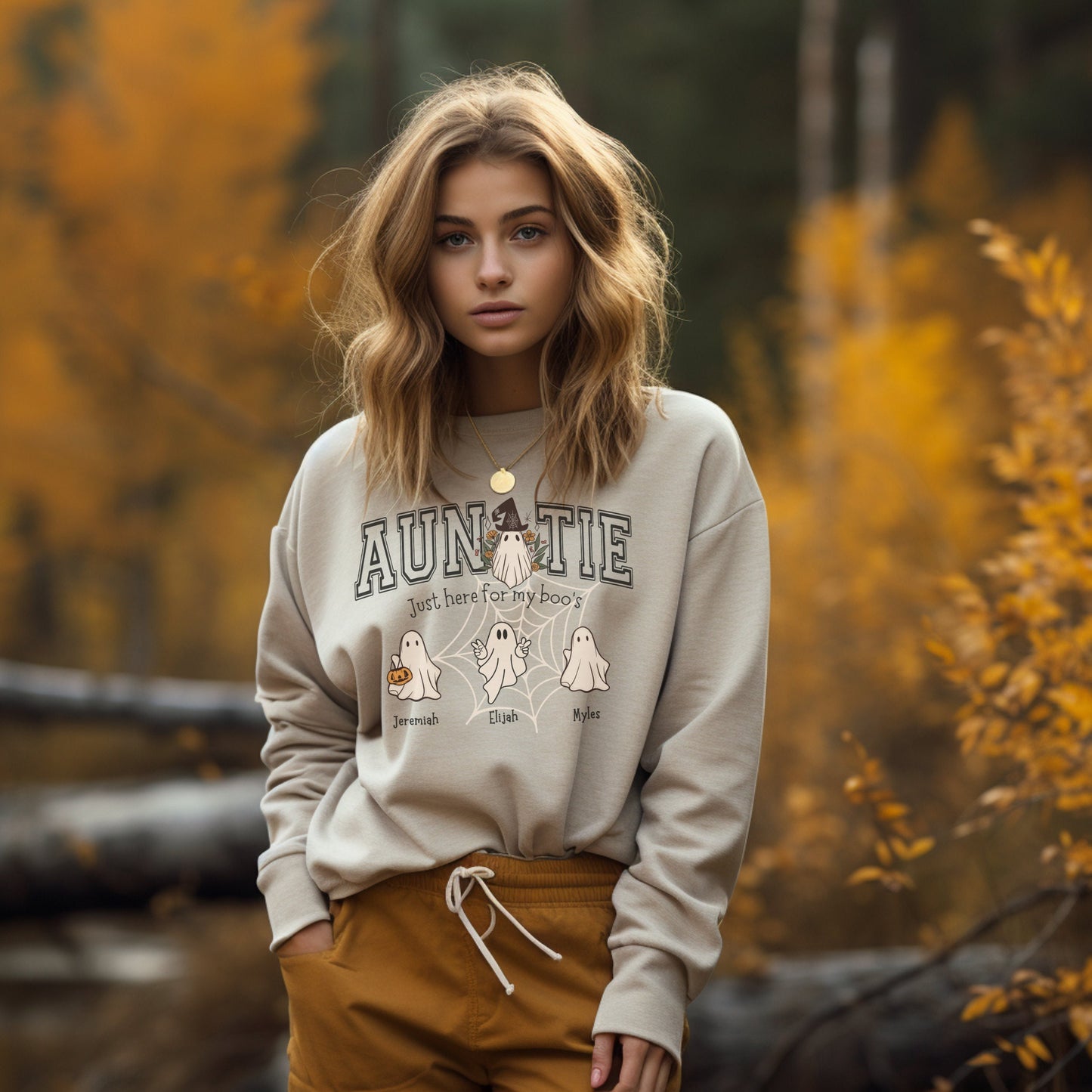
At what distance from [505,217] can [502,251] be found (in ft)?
0.13

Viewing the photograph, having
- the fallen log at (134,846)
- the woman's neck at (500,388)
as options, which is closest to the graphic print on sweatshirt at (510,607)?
the woman's neck at (500,388)

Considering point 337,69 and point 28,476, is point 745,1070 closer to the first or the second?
point 28,476

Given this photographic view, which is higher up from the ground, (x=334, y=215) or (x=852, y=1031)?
(x=334, y=215)

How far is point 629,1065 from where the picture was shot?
1.31 meters

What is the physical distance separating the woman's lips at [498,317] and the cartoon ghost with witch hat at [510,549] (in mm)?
218

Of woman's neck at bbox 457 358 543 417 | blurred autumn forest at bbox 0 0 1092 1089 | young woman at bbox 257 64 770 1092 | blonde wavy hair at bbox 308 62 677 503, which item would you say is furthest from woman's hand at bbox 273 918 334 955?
blurred autumn forest at bbox 0 0 1092 1089

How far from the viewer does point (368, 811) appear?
1.49 metres

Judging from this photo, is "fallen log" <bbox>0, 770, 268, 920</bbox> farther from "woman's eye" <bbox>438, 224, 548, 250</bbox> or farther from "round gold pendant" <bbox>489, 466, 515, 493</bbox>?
"woman's eye" <bbox>438, 224, 548, 250</bbox>

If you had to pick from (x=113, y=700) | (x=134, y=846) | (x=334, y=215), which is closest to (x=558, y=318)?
(x=134, y=846)

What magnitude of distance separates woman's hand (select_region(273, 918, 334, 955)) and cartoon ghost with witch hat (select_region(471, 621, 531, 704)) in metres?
0.36

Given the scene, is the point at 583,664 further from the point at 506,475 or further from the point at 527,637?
the point at 506,475

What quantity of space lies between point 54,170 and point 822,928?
10.7 m

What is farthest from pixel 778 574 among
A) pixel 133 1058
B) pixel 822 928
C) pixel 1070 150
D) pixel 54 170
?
pixel 54 170

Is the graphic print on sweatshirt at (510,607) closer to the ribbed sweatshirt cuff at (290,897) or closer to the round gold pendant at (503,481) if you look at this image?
the round gold pendant at (503,481)
